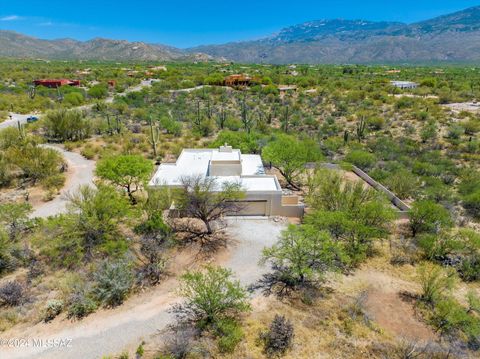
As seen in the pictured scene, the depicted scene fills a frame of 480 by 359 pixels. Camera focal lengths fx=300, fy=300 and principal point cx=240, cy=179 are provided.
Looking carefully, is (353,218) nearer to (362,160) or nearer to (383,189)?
(383,189)

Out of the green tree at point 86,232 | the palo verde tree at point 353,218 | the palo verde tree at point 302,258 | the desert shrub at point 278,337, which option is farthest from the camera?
the palo verde tree at point 353,218

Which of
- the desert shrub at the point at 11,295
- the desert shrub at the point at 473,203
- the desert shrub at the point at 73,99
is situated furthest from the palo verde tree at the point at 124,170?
the desert shrub at the point at 73,99

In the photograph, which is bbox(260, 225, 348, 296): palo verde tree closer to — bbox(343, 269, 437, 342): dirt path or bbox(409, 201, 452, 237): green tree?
bbox(343, 269, 437, 342): dirt path

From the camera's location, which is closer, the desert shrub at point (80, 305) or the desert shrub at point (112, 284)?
the desert shrub at point (80, 305)

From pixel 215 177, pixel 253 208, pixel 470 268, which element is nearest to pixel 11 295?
pixel 215 177

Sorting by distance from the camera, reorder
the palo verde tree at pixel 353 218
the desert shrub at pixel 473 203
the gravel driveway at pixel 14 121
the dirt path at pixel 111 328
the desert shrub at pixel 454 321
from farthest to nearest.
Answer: the gravel driveway at pixel 14 121 → the desert shrub at pixel 473 203 → the palo verde tree at pixel 353 218 → the desert shrub at pixel 454 321 → the dirt path at pixel 111 328

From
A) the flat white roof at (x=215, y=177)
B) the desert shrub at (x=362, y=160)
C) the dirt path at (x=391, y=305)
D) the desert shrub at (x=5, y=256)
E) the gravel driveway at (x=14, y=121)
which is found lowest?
the dirt path at (x=391, y=305)

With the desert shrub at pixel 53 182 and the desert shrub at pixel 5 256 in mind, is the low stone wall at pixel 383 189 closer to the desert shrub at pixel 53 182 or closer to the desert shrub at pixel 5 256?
the desert shrub at pixel 53 182

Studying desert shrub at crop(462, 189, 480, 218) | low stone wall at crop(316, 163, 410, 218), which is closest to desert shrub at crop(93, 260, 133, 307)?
low stone wall at crop(316, 163, 410, 218)

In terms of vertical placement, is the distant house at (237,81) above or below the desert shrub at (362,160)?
above
